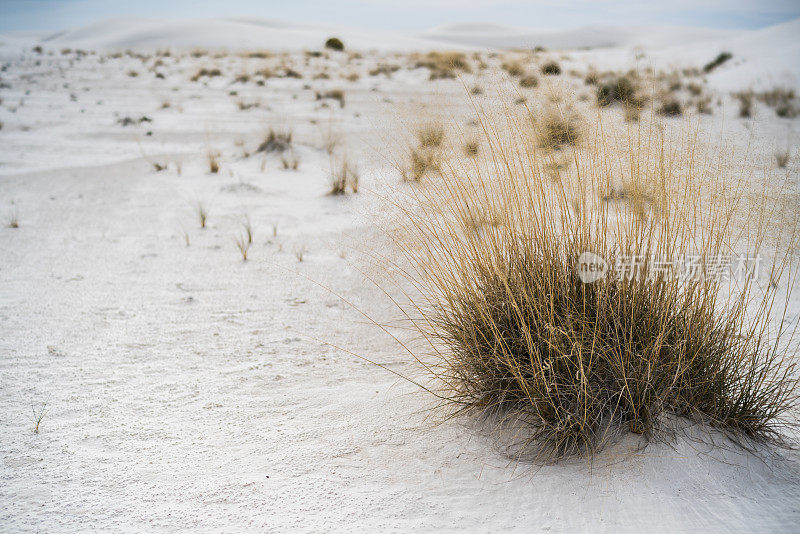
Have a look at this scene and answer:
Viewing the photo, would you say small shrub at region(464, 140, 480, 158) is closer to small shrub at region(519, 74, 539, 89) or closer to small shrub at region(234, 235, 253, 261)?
small shrub at region(519, 74, 539, 89)

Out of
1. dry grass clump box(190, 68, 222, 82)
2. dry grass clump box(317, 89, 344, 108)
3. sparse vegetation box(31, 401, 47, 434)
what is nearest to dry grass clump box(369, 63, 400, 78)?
dry grass clump box(317, 89, 344, 108)

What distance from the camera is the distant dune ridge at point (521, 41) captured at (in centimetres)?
1545

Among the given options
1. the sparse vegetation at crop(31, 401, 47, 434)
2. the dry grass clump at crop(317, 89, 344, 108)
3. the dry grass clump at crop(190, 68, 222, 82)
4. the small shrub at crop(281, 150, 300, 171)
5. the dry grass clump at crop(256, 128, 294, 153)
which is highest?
the dry grass clump at crop(190, 68, 222, 82)

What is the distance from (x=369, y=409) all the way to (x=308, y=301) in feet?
4.73

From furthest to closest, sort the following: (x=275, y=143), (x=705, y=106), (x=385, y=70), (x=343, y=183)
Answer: (x=385, y=70)
(x=705, y=106)
(x=275, y=143)
(x=343, y=183)

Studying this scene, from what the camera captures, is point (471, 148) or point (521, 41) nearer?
point (471, 148)

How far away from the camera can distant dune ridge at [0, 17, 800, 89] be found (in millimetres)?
15445

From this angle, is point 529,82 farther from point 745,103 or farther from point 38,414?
point 745,103

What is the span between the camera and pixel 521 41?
282 centimetres

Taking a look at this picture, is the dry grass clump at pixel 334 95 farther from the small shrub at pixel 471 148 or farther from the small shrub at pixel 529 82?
the small shrub at pixel 471 148

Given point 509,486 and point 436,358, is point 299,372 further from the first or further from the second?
point 509,486

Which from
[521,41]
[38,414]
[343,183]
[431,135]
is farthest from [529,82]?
[343,183]

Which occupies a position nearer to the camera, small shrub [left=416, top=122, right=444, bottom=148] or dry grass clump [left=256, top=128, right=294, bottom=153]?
small shrub [left=416, top=122, right=444, bottom=148]

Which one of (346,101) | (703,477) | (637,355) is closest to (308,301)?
(637,355)
